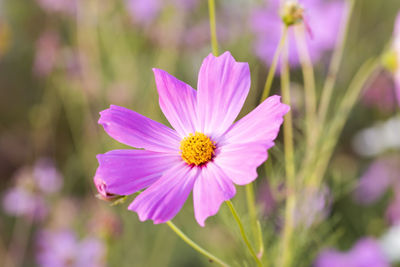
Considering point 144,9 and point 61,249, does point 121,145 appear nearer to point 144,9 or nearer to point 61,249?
point 61,249

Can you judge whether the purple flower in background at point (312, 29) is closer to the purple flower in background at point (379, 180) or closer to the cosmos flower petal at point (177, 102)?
the purple flower in background at point (379, 180)

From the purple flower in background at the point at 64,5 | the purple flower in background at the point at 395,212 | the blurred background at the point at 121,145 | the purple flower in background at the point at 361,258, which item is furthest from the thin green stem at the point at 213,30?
the purple flower in background at the point at 64,5

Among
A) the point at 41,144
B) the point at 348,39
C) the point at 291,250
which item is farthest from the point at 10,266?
the point at 348,39

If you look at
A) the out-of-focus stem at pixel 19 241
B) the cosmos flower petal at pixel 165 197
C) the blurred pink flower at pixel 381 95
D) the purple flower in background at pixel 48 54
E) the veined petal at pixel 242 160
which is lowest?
the out-of-focus stem at pixel 19 241

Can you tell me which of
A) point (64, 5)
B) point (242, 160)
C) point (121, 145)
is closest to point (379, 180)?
point (121, 145)

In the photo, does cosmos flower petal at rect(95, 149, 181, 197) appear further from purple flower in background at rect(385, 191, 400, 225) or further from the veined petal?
purple flower in background at rect(385, 191, 400, 225)

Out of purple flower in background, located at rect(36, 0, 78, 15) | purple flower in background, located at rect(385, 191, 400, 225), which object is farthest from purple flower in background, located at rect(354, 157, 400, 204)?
purple flower in background, located at rect(36, 0, 78, 15)
